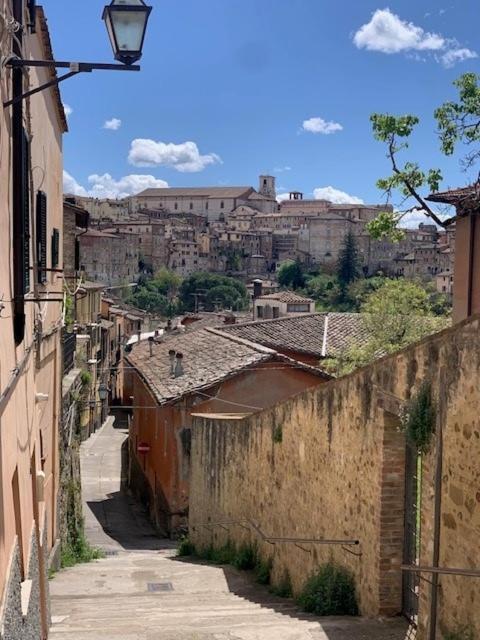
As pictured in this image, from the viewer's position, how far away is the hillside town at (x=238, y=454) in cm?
616

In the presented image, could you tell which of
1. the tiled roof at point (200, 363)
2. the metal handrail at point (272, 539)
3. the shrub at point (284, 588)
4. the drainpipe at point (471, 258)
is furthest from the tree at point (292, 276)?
the shrub at point (284, 588)

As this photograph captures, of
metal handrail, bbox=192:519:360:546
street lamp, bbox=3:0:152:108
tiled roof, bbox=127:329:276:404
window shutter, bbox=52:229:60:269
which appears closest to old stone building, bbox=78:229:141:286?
tiled roof, bbox=127:329:276:404

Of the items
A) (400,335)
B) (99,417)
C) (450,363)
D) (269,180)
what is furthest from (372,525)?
(269,180)

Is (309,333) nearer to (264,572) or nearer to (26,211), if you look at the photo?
(264,572)

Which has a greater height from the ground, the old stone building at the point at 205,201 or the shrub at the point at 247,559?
the old stone building at the point at 205,201

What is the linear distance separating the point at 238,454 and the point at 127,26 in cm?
1028

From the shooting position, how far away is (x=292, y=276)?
131 meters

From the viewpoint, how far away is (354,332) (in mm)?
29203

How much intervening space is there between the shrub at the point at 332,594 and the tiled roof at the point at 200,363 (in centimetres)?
1157

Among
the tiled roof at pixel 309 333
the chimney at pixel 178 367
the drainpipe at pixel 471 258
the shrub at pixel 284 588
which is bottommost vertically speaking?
the shrub at pixel 284 588

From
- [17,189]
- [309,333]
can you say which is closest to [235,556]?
[17,189]

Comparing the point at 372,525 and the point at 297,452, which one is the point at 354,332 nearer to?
the point at 297,452

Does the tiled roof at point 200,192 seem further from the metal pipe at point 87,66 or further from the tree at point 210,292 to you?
the metal pipe at point 87,66

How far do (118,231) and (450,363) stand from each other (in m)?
129
